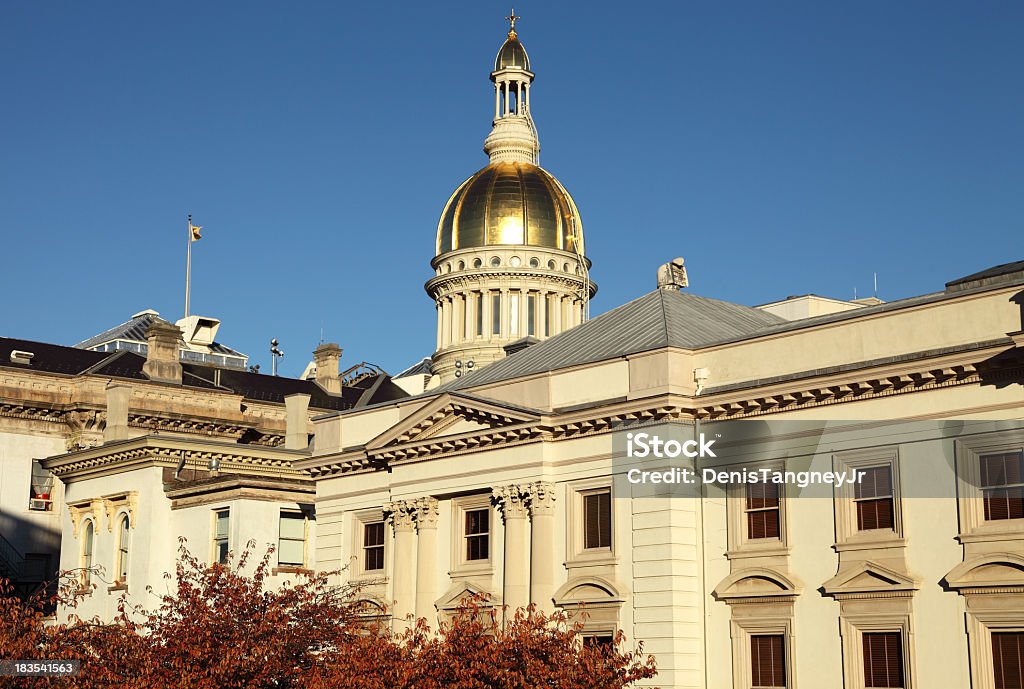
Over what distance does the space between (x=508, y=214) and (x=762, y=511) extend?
5567 centimetres

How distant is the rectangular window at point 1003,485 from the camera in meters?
31.9

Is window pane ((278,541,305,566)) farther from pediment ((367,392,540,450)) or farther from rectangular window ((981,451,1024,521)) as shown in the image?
rectangular window ((981,451,1024,521))

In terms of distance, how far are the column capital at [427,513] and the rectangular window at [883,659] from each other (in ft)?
46.6

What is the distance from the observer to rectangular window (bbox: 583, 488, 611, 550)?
39438mm

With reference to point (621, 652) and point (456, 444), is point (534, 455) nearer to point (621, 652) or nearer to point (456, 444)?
point (456, 444)

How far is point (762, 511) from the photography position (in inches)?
1441

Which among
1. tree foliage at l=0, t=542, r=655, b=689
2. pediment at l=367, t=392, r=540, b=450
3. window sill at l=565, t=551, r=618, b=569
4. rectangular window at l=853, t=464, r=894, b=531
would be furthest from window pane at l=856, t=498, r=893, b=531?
pediment at l=367, t=392, r=540, b=450

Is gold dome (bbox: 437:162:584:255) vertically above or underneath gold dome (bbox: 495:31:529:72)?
underneath

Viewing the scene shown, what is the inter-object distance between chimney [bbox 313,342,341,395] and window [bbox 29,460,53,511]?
18425 millimetres

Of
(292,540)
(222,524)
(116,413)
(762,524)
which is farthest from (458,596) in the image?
(116,413)

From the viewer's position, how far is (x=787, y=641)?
35.2 m

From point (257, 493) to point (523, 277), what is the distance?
41.6 metres

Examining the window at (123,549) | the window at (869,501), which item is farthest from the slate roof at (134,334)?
the window at (869,501)

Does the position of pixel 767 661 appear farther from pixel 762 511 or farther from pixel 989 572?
pixel 989 572
